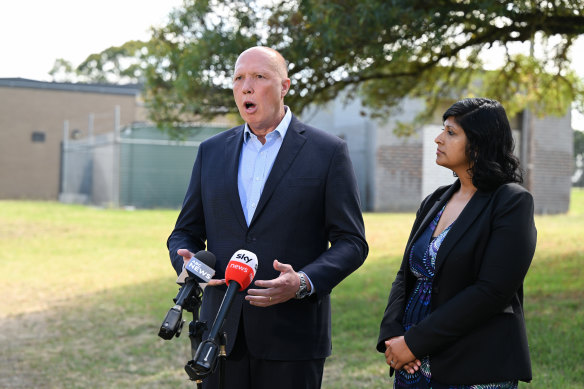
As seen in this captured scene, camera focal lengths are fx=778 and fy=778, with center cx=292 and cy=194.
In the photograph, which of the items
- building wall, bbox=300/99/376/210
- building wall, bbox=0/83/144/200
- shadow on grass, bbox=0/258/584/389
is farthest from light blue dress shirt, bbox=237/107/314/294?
building wall, bbox=0/83/144/200

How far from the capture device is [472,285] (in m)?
2.94

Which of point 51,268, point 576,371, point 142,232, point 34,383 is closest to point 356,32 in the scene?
point 576,371

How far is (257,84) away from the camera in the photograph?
10.5 feet

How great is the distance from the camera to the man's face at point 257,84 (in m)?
3.21

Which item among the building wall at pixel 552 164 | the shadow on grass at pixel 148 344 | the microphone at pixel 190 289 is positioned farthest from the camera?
the building wall at pixel 552 164

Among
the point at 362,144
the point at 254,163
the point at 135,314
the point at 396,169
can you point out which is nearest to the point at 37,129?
the point at 362,144

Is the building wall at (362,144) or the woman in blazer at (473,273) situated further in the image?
the building wall at (362,144)

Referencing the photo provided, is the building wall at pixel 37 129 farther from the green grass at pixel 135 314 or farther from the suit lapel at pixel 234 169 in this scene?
the suit lapel at pixel 234 169

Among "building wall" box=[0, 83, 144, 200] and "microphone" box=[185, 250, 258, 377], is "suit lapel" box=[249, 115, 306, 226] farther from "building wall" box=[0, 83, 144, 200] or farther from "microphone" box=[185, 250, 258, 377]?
"building wall" box=[0, 83, 144, 200]

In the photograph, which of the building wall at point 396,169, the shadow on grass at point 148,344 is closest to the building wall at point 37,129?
the building wall at point 396,169

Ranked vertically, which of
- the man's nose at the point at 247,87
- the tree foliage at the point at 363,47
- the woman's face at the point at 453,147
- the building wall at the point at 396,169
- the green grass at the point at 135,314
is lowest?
the green grass at the point at 135,314

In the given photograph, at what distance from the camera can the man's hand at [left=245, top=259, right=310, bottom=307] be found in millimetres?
2854

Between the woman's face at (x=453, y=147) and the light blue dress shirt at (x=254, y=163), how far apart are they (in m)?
0.69

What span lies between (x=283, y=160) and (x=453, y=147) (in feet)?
2.34
